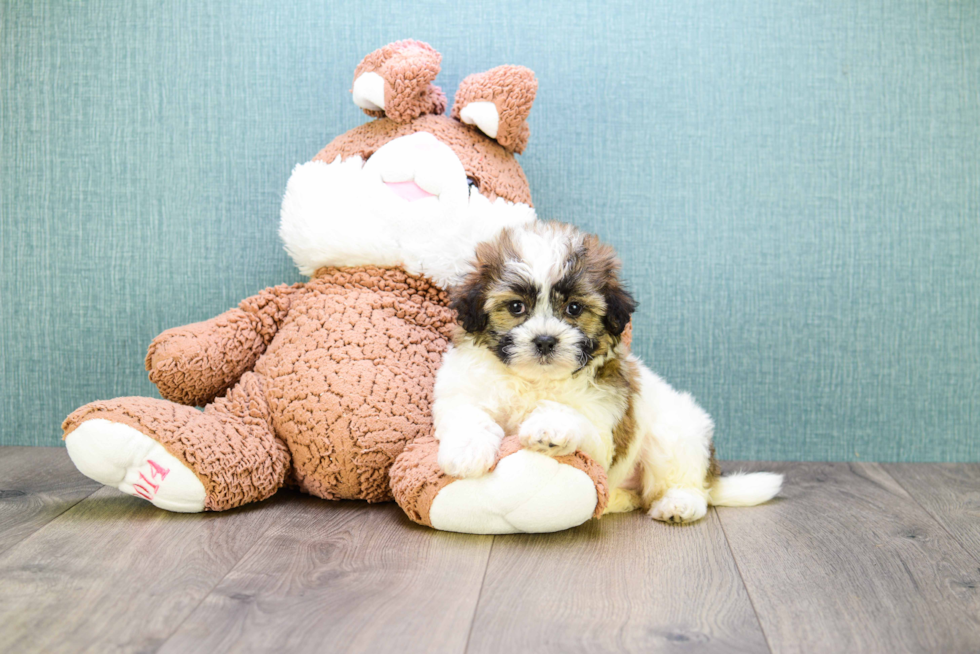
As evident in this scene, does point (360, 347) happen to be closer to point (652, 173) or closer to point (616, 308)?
point (616, 308)

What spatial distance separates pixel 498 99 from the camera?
2.02 m

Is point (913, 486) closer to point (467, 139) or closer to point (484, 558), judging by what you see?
point (484, 558)

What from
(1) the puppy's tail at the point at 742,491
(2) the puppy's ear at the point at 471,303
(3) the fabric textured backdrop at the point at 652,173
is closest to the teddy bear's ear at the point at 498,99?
(3) the fabric textured backdrop at the point at 652,173

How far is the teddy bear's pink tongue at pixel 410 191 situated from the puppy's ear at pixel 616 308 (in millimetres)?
553

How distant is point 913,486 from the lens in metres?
2.20

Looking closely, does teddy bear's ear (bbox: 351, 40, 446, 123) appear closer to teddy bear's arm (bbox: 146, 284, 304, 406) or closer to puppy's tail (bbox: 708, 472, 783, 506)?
teddy bear's arm (bbox: 146, 284, 304, 406)

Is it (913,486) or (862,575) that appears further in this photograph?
(913,486)

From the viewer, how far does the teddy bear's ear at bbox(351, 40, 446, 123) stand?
6.54 ft

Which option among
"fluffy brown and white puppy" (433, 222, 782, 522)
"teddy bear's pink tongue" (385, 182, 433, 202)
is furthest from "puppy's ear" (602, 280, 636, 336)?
"teddy bear's pink tongue" (385, 182, 433, 202)

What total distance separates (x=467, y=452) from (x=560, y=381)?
280 mm

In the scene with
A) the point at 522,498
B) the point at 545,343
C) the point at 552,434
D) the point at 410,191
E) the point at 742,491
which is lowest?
the point at 742,491

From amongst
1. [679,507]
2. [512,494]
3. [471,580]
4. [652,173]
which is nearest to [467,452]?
Answer: [512,494]

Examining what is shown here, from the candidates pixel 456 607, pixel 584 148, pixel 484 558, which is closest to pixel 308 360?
pixel 484 558

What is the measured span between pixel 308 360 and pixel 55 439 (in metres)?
1.12
